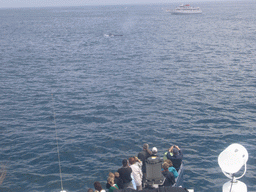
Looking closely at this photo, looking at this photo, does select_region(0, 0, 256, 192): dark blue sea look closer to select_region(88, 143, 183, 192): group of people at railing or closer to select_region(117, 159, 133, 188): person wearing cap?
select_region(88, 143, 183, 192): group of people at railing

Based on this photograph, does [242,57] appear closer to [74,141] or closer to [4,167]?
[74,141]

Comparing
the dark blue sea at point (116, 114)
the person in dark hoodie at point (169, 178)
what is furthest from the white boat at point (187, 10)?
the person in dark hoodie at point (169, 178)

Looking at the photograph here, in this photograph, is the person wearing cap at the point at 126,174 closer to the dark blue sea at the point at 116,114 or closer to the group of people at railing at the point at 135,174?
the group of people at railing at the point at 135,174

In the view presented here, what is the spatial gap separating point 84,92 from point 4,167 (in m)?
15.9

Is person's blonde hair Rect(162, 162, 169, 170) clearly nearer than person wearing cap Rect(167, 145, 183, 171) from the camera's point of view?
Yes

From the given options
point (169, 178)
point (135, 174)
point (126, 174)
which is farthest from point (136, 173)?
point (169, 178)

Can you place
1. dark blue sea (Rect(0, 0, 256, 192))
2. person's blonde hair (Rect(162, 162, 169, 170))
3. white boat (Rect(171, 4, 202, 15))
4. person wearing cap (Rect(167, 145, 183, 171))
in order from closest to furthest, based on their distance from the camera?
person's blonde hair (Rect(162, 162, 169, 170)) < person wearing cap (Rect(167, 145, 183, 171)) < dark blue sea (Rect(0, 0, 256, 192)) < white boat (Rect(171, 4, 202, 15))

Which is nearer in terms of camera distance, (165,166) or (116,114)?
(165,166)

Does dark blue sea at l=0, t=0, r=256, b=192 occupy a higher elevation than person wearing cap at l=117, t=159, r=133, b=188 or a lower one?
lower

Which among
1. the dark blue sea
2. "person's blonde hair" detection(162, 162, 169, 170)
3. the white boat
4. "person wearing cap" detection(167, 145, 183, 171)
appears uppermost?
the white boat

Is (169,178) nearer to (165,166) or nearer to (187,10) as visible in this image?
(165,166)

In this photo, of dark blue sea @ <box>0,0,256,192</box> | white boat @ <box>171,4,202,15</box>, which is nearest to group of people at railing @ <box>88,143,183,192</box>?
dark blue sea @ <box>0,0,256,192</box>

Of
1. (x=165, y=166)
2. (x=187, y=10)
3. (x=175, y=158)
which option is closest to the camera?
(x=165, y=166)

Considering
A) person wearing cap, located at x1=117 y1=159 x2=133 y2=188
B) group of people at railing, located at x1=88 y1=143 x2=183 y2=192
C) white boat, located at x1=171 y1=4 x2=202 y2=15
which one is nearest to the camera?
group of people at railing, located at x1=88 y1=143 x2=183 y2=192
